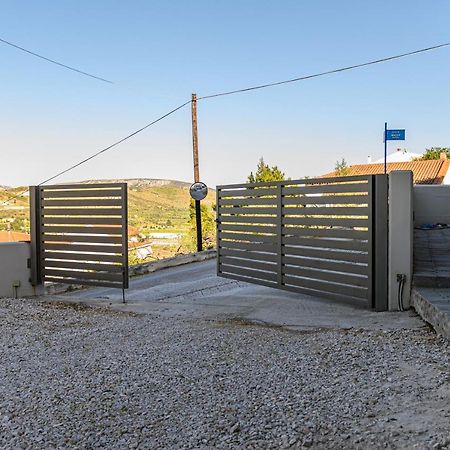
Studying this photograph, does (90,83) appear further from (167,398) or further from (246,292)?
(167,398)

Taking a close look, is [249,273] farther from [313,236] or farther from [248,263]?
[313,236]

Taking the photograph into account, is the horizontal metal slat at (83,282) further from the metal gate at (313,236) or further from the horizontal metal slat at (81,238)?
the metal gate at (313,236)

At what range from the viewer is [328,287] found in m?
6.83

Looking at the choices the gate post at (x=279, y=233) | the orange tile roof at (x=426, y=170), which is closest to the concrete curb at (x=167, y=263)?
the gate post at (x=279, y=233)

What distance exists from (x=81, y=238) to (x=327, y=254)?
12.3ft

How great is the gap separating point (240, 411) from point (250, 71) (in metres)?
22.4

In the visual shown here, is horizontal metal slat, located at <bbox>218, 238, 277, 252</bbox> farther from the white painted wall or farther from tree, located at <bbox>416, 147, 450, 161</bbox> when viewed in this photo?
tree, located at <bbox>416, 147, 450, 161</bbox>

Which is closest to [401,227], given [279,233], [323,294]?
[323,294]

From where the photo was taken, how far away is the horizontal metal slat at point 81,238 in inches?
313

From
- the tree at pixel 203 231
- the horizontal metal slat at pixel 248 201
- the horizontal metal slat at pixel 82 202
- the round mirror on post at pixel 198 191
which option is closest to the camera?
the horizontal metal slat at pixel 248 201

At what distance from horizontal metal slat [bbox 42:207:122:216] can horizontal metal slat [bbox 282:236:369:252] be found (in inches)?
96.5

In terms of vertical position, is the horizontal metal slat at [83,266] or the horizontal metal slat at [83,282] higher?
the horizontal metal slat at [83,266]

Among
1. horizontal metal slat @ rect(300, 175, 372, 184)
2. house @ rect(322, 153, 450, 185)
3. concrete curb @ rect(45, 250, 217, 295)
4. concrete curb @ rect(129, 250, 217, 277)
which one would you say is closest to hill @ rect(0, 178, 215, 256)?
concrete curb @ rect(129, 250, 217, 277)

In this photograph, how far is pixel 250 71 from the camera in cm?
2411
